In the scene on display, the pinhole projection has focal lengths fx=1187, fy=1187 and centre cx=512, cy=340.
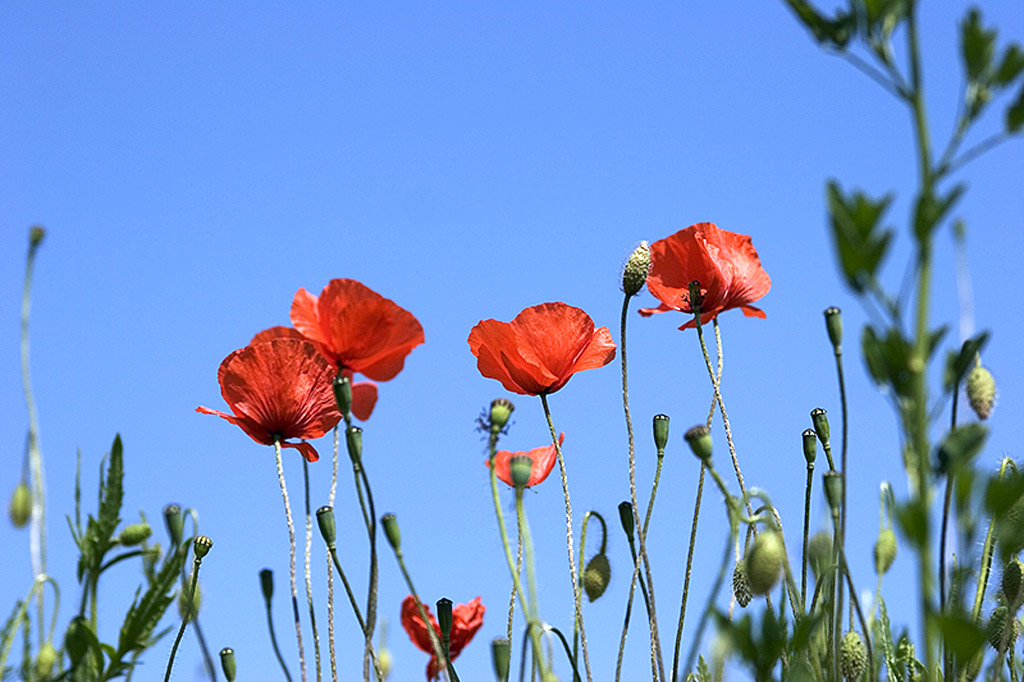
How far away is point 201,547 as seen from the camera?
6.02 ft

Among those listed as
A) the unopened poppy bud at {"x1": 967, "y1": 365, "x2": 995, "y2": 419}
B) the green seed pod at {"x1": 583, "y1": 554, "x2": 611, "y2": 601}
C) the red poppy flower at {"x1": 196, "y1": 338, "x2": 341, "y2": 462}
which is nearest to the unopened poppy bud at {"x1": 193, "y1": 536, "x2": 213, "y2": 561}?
the red poppy flower at {"x1": 196, "y1": 338, "x2": 341, "y2": 462}

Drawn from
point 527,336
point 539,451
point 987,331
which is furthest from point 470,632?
point 987,331

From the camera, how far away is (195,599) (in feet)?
6.15

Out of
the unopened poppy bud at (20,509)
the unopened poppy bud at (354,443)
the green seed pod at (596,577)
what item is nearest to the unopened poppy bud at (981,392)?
the green seed pod at (596,577)

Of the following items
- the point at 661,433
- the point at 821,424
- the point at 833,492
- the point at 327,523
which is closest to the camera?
the point at 833,492

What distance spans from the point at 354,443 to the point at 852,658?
0.81 meters

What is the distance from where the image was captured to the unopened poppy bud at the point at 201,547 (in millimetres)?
1829

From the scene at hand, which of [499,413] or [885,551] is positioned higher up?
[499,413]

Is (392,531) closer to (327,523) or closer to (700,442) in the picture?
(327,523)

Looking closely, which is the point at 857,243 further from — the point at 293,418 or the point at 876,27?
the point at 293,418

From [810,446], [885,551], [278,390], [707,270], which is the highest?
[707,270]

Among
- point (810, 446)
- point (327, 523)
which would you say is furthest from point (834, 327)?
point (327, 523)

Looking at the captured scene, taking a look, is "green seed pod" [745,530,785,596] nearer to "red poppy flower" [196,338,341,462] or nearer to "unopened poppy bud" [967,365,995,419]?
"unopened poppy bud" [967,365,995,419]

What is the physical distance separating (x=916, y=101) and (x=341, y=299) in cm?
144
